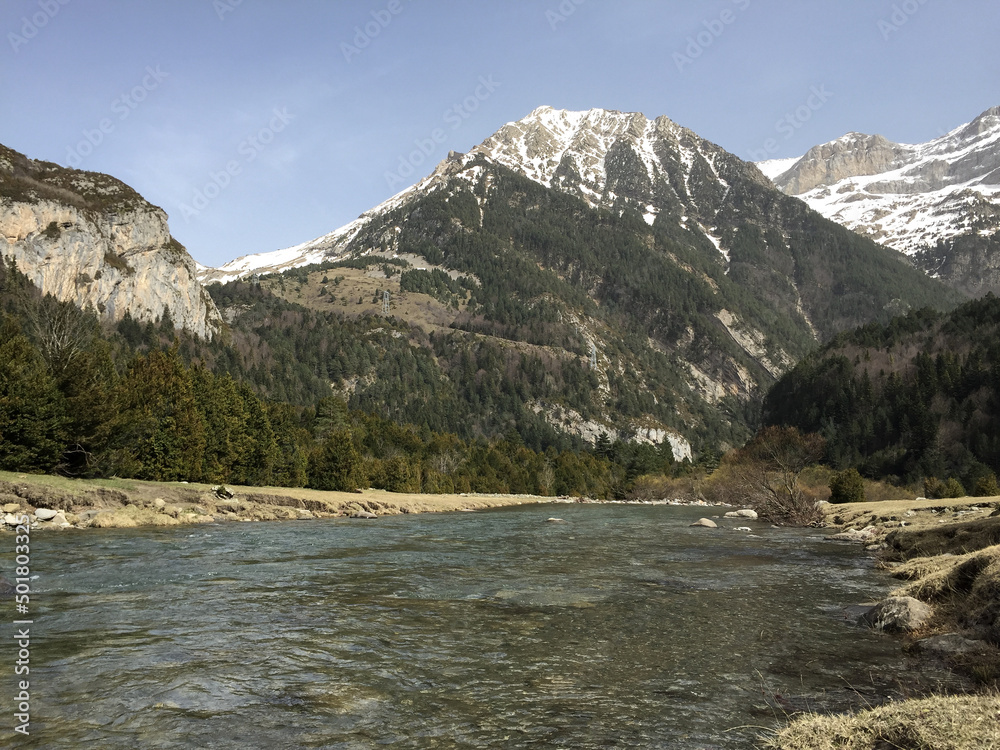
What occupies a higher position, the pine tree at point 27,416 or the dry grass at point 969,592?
the pine tree at point 27,416

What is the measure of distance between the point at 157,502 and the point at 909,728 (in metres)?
Answer: 50.8

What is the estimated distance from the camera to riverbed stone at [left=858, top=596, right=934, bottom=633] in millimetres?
14945

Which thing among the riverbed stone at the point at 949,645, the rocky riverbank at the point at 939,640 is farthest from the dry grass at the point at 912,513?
the riverbed stone at the point at 949,645

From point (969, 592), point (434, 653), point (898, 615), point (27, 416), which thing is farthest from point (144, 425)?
point (969, 592)

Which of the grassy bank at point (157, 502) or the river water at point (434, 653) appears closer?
the river water at point (434, 653)

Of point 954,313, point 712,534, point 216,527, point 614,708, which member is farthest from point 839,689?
point 954,313

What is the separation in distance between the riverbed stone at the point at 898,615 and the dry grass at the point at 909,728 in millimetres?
7091

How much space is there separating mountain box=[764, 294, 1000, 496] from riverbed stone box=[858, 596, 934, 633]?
72.5 meters

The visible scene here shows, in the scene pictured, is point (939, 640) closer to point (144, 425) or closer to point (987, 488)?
point (144, 425)

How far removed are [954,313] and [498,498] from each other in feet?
374

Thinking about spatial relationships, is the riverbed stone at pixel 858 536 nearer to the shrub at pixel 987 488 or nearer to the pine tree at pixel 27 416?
the shrub at pixel 987 488

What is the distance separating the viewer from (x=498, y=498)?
12562cm

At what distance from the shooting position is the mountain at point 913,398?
4274 inches

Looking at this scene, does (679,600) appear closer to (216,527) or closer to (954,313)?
(216,527)
